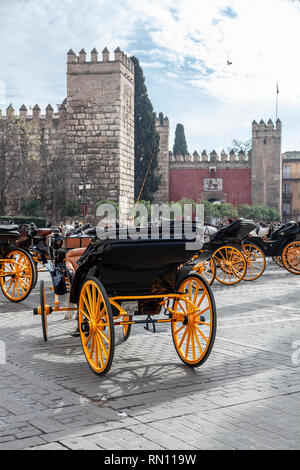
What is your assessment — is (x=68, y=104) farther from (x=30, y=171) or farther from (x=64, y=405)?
(x=64, y=405)

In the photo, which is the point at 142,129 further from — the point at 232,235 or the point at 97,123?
the point at 232,235

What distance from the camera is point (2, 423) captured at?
11.5 feet

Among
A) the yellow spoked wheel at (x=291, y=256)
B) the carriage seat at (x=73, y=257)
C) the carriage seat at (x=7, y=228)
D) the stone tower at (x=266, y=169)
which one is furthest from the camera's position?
the stone tower at (x=266, y=169)

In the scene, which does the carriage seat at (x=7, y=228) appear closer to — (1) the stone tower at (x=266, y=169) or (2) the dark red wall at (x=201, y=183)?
(2) the dark red wall at (x=201, y=183)

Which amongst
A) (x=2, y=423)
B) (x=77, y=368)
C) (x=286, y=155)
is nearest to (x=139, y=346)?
(x=77, y=368)

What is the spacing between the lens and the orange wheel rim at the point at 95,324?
4.49 m

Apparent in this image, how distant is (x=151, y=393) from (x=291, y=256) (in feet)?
31.3

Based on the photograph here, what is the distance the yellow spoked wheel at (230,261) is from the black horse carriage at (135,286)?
6.09 m

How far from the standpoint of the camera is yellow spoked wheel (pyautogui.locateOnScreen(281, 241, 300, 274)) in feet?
42.2

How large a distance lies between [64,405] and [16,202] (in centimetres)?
3397

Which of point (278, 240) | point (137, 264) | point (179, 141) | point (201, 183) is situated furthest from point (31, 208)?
point (137, 264)

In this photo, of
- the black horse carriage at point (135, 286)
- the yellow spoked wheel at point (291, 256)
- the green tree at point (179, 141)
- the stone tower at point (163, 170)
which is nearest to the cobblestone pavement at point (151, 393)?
the black horse carriage at point (135, 286)

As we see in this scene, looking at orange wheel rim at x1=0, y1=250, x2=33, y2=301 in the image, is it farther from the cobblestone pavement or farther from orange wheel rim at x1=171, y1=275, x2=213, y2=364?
orange wheel rim at x1=171, y1=275, x2=213, y2=364

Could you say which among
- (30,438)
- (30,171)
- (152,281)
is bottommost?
(30,438)
